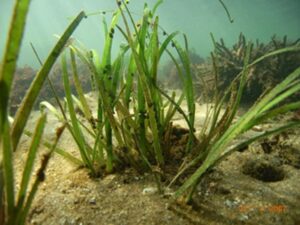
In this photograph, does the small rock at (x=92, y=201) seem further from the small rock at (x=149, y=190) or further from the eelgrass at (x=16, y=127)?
the eelgrass at (x=16, y=127)

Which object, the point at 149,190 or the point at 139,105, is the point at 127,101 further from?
the point at 149,190

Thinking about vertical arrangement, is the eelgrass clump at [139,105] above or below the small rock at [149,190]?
above

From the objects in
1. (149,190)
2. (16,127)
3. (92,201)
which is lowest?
(92,201)

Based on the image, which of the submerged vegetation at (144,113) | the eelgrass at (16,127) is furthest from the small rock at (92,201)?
the eelgrass at (16,127)

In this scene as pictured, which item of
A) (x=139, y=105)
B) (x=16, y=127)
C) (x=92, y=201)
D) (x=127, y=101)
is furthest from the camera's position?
(x=127, y=101)

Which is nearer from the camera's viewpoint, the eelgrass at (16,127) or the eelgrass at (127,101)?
the eelgrass at (16,127)

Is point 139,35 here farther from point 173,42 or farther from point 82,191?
point 82,191

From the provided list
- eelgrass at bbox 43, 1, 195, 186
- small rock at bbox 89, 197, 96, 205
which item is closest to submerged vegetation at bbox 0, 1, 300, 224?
eelgrass at bbox 43, 1, 195, 186

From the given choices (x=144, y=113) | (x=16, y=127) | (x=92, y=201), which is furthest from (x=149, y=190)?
(x=16, y=127)
